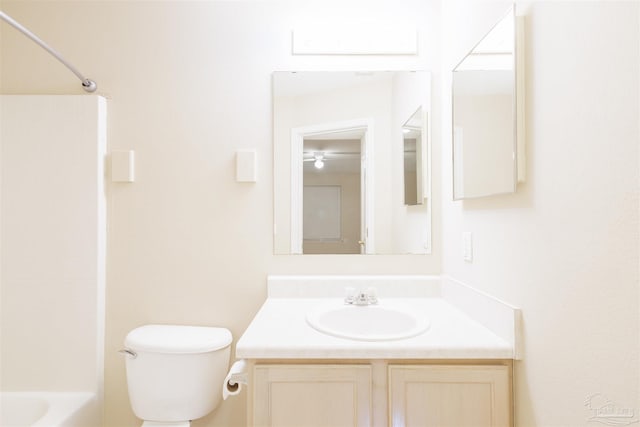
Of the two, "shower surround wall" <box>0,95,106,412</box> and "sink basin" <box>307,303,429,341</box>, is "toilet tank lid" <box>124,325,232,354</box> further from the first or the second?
"sink basin" <box>307,303,429,341</box>

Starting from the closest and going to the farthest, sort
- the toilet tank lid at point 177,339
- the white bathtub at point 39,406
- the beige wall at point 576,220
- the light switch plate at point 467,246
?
the beige wall at point 576,220 < the light switch plate at point 467,246 < the toilet tank lid at point 177,339 < the white bathtub at point 39,406

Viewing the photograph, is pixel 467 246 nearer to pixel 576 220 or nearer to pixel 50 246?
pixel 576 220

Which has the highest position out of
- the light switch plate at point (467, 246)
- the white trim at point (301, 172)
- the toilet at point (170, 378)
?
the white trim at point (301, 172)

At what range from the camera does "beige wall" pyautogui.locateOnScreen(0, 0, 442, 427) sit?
1.75m

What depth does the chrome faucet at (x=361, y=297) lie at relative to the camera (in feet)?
5.16

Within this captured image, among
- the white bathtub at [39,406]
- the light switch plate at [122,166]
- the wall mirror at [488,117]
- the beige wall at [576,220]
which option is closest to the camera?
the beige wall at [576,220]

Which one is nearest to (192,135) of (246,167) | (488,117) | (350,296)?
(246,167)

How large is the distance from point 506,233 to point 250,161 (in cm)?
112

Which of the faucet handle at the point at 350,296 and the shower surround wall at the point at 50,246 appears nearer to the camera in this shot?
the faucet handle at the point at 350,296

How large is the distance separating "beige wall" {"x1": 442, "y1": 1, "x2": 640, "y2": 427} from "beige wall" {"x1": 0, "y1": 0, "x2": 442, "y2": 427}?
737 millimetres

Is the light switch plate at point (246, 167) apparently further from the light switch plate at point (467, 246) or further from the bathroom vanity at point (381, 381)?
the light switch plate at point (467, 246)

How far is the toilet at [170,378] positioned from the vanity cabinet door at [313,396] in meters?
0.52

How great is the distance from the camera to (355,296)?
5.21 ft

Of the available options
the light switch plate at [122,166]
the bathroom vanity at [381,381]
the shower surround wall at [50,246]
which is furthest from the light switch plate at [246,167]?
the bathroom vanity at [381,381]
